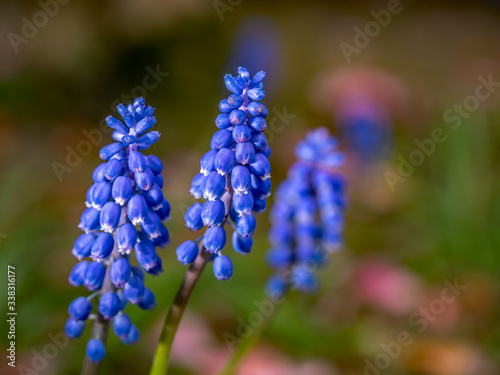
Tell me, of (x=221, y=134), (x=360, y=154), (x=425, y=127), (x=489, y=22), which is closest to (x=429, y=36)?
(x=489, y=22)

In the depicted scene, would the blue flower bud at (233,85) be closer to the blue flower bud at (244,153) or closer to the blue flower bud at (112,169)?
the blue flower bud at (244,153)

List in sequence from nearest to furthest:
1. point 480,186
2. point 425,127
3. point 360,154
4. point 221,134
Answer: point 221,134 < point 480,186 < point 360,154 < point 425,127

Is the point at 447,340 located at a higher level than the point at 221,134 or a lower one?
lower

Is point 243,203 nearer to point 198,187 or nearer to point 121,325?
point 198,187

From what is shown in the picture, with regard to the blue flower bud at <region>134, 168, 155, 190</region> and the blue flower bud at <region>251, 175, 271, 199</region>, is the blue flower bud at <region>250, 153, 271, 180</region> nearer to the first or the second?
the blue flower bud at <region>251, 175, 271, 199</region>

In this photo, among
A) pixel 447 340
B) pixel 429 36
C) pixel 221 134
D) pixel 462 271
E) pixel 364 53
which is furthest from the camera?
pixel 429 36

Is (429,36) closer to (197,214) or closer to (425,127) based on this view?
(425,127)

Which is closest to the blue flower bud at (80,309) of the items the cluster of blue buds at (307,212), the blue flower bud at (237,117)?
the blue flower bud at (237,117)

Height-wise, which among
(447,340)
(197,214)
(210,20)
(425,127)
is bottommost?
(447,340)

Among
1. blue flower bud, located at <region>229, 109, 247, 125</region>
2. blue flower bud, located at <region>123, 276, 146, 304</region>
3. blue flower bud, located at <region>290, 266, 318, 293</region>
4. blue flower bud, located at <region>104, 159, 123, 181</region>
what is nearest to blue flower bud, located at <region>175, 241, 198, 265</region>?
blue flower bud, located at <region>123, 276, 146, 304</region>
